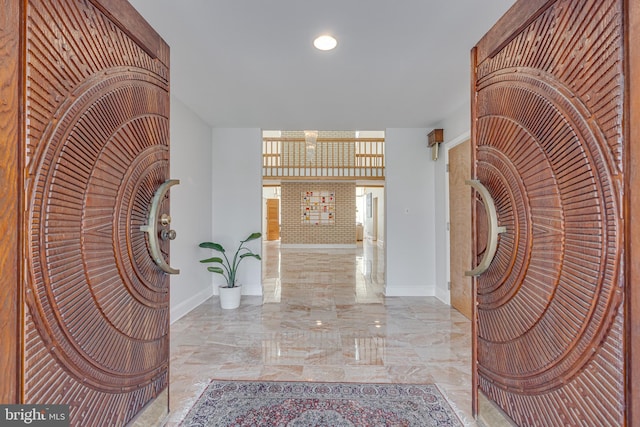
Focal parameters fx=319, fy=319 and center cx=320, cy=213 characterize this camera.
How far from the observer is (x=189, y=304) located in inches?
141

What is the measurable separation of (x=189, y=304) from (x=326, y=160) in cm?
673

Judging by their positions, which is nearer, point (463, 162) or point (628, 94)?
point (628, 94)

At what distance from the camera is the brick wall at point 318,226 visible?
429 inches

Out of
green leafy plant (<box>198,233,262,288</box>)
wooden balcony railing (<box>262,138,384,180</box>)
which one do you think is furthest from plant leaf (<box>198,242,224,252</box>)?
wooden balcony railing (<box>262,138,384,180</box>)

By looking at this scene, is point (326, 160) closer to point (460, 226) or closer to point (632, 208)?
point (460, 226)

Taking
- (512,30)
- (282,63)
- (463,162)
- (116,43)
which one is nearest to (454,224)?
(463,162)

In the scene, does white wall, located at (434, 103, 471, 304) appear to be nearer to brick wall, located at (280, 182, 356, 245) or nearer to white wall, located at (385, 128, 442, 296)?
white wall, located at (385, 128, 442, 296)

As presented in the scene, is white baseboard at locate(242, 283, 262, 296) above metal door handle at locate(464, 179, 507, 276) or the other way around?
the other way around

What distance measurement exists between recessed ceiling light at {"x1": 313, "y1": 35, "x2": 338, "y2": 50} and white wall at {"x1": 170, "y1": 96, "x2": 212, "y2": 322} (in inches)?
69.8

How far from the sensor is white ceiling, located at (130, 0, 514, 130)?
1.79 meters

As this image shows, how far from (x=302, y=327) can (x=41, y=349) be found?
2.46m

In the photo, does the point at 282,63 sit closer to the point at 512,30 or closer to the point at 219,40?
the point at 219,40

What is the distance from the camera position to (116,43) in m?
1.10

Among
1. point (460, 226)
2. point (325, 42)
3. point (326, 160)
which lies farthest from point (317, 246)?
point (325, 42)
